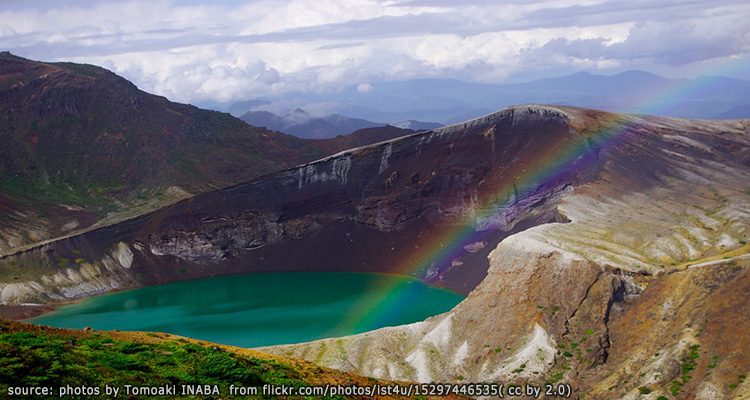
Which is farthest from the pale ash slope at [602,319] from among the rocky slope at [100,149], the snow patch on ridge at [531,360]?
the rocky slope at [100,149]

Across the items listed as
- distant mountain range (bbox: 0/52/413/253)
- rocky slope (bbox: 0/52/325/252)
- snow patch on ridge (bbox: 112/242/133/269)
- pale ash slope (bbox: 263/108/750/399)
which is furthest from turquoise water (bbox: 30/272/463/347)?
rocky slope (bbox: 0/52/325/252)

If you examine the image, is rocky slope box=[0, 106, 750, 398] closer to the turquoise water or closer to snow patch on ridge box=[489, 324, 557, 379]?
snow patch on ridge box=[489, 324, 557, 379]

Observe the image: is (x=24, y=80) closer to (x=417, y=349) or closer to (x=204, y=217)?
(x=204, y=217)

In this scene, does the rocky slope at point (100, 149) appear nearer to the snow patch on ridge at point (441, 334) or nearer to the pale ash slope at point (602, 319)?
the snow patch on ridge at point (441, 334)

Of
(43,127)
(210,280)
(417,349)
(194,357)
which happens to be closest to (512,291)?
(417,349)

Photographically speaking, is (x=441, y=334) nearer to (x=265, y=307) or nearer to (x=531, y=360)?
(x=531, y=360)
